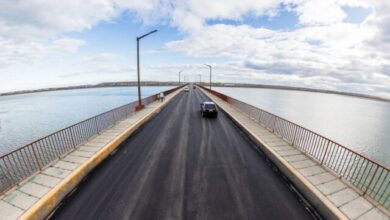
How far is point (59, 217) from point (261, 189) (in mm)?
5777

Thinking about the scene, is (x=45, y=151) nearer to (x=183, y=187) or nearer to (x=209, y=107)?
(x=183, y=187)

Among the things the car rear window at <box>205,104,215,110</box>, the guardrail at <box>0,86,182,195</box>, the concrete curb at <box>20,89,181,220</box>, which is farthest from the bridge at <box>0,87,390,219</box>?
the car rear window at <box>205,104,215,110</box>

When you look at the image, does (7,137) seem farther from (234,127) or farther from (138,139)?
(234,127)

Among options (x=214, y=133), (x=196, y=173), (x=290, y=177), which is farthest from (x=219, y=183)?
(x=214, y=133)

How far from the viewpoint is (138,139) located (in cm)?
1052

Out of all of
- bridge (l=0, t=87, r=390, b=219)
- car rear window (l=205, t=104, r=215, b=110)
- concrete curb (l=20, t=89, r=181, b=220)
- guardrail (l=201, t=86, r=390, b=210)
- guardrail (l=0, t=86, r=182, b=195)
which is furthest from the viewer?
Result: car rear window (l=205, t=104, r=215, b=110)

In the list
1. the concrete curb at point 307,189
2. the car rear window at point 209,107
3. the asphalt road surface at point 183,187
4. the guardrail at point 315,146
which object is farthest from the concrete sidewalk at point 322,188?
the car rear window at point 209,107

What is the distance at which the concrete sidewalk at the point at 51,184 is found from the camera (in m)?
4.70

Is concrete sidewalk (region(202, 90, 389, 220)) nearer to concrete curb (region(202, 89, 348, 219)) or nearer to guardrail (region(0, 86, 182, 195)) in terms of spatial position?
concrete curb (region(202, 89, 348, 219))

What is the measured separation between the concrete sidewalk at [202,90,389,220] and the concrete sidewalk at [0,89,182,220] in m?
7.37

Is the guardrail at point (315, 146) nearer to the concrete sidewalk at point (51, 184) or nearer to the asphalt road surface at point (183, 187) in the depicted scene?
the asphalt road surface at point (183, 187)

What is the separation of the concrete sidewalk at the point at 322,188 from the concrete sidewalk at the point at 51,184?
24.2 feet

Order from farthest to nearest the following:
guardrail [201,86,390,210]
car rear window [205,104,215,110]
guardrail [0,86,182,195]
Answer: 1. car rear window [205,104,215,110]
2. guardrail [201,86,390,210]
3. guardrail [0,86,182,195]

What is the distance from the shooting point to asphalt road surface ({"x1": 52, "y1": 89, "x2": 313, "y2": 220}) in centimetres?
490
